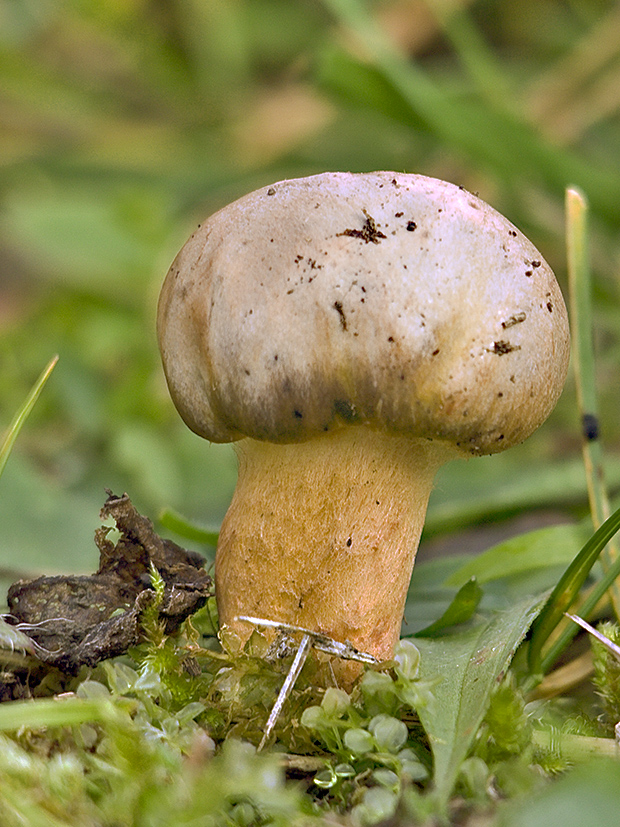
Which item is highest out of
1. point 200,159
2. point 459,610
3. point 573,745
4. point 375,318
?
point 200,159

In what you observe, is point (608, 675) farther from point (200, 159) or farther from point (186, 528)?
point (200, 159)

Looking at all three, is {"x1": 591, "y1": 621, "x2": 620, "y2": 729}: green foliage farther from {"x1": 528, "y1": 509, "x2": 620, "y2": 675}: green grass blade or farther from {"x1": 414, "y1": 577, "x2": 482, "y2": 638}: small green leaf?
{"x1": 414, "y1": 577, "x2": 482, "y2": 638}: small green leaf

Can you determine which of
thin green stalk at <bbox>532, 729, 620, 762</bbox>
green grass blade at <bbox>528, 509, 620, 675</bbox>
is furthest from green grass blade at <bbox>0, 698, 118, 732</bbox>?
green grass blade at <bbox>528, 509, 620, 675</bbox>

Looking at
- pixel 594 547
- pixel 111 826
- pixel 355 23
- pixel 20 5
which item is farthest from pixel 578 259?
pixel 20 5

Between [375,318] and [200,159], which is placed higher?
[200,159]

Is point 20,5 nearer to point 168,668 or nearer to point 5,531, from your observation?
point 5,531

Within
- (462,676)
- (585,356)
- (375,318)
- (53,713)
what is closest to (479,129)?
(585,356)

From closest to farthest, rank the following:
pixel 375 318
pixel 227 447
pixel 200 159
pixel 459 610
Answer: pixel 375 318 → pixel 459 610 → pixel 227 447 → pixel 200 159
